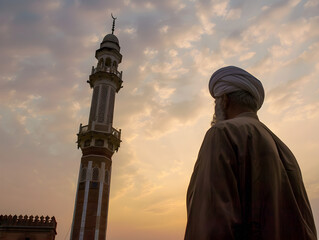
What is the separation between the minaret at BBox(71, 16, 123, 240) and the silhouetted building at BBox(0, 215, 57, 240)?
4.82 meters

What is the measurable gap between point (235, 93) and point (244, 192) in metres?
0.66

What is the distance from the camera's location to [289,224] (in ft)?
4.40

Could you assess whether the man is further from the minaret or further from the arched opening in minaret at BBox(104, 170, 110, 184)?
the arched opening in minaret at BBox(104, 170, 110, 184)

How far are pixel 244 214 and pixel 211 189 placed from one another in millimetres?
187

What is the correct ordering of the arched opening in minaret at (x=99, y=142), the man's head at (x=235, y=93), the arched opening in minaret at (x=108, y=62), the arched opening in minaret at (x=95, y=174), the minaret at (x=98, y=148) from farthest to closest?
1. the arched opening in minaret at (x=108, y=62)
2. the arched opening in minaret at (x=99, y=142)
3. the arched opening in minaret at (x=95, y=174)
4. the minaret at (x=98, y=148)
5. the man's head at (x=235, y=93)

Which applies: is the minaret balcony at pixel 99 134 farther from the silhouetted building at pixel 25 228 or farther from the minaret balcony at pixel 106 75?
the silhouetted building at pixel 25 228

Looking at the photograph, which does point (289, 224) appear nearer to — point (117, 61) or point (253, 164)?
point (253, 164)

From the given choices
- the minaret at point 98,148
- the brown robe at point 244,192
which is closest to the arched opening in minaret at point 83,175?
the minaret at point 98,148

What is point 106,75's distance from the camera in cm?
1895

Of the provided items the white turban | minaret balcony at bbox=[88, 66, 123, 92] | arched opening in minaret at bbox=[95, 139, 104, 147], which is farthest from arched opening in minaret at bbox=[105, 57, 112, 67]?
the white turban

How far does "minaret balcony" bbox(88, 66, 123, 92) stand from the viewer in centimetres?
1897

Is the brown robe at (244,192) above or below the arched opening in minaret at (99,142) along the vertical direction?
below

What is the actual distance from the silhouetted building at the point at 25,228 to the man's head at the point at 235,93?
19.7 meters

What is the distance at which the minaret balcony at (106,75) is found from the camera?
1897 cm
